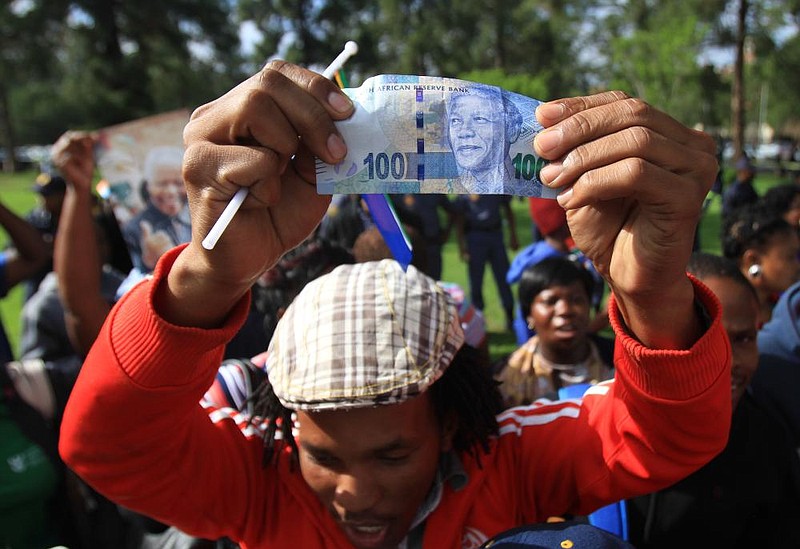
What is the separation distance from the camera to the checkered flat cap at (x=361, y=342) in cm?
130

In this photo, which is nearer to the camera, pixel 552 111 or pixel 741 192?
pixel 552 111

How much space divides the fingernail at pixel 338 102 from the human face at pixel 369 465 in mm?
616

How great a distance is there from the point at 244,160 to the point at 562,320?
218cm

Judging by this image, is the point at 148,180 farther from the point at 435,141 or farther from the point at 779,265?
the point at 779,265

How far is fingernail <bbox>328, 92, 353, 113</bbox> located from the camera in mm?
1036

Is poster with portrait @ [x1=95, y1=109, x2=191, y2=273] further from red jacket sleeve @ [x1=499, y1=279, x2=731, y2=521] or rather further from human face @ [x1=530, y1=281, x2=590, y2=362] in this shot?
red jacket sleeve @ [x1=499, y1=279, x2=731, y2=521]

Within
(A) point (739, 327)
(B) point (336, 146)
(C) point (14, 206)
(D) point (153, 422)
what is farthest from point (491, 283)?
(C) point (14, 206)

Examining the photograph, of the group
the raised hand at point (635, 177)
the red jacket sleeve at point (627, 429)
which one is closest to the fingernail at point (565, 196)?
the raised hand at point (635, 177)

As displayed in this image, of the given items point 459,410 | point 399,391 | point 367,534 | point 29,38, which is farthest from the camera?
point 29,38

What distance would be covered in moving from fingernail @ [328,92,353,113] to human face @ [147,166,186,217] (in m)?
2.28

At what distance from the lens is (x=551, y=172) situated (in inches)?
Answer: 40.9

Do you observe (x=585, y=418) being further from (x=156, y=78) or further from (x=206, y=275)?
(x=156, y=78)

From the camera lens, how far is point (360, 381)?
1.29 metres

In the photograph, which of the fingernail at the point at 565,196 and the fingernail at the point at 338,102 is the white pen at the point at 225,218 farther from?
the fingernail at the point at 565,196
